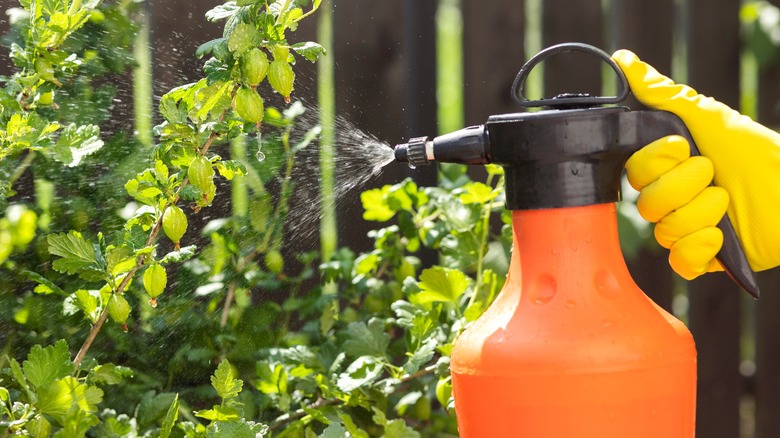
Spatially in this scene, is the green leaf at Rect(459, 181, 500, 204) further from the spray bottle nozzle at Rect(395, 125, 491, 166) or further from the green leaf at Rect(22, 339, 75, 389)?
the green leaf at Rect(22, 339, 75, 389)

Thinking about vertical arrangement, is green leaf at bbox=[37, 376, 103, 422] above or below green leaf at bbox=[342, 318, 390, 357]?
above

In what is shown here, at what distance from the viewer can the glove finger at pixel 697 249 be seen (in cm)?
102

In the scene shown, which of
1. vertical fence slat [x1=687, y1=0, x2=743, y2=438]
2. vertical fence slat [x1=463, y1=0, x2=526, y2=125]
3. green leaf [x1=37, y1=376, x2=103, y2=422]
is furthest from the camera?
vertical fence slat [x1=687, y1=0, x2=743, y2=438]

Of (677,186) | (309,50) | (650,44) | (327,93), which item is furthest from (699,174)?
(650,44)

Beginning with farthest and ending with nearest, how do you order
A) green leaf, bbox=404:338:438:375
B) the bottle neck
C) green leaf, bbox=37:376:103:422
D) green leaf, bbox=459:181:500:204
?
green leaf, bbox=459:181:500:204 < green leaf, bbox=404:338:438:375 < the bottle neck < green leaf, bbox=37:376:103:422

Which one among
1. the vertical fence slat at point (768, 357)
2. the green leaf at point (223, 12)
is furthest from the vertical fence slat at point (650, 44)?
the green leaf at point (223, 12)

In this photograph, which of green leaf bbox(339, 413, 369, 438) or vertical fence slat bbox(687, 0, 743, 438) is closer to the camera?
green leaf bbox(339, 413, 369, 438)

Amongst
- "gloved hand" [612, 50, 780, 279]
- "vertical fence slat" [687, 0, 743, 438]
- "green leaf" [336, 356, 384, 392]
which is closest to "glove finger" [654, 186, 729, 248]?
"gloved hand" [612, 50, 780, 279]

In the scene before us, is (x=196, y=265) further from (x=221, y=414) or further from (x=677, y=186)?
(x=677, y=186)

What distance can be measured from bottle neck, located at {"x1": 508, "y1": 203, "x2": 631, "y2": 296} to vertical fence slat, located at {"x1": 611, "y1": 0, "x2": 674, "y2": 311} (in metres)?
1.46

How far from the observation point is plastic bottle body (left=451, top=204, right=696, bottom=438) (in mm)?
908

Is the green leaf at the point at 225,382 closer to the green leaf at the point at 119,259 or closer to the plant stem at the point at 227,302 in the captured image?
the green leaf at the point at 119,259

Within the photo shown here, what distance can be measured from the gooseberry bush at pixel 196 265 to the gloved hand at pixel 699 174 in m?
0.28

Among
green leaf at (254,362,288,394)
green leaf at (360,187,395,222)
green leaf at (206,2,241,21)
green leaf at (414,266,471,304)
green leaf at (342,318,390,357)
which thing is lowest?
green leaf at (254,362,288,394)
